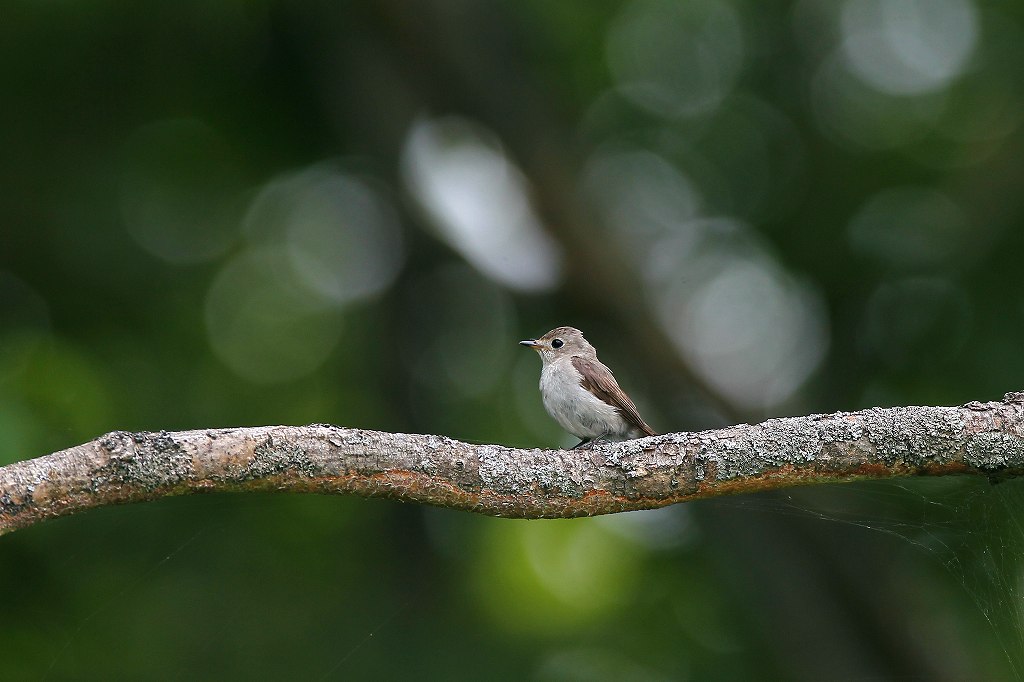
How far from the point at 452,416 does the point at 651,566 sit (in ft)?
7.21

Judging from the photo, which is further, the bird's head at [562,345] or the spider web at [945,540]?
the bird's head at [562,345]

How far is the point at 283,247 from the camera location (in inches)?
373

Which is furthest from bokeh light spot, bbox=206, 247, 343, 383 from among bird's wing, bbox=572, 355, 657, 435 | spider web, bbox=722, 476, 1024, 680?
spider web, bbox=722, 476, 1024, 680

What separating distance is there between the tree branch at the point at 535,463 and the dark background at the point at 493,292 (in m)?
2.83

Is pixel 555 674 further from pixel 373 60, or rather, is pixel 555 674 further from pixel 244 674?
pixel 373 60

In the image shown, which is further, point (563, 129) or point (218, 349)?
point (218, 349)

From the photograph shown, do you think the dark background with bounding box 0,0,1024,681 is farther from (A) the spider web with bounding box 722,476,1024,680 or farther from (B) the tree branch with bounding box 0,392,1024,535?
(B) the tree branch with bounding box 0,392,1024,535

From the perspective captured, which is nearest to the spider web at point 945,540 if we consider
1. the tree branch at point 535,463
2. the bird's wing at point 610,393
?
the bird's wing at point 610,393

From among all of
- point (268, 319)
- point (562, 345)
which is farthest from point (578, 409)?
point (268, 319)

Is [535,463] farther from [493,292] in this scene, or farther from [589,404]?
[493,292]

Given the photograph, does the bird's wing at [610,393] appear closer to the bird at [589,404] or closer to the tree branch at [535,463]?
the bird at [589,404]

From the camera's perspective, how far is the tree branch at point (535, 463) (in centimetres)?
298

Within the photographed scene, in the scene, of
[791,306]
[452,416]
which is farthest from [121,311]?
[791,306]

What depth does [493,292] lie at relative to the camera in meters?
9.07
